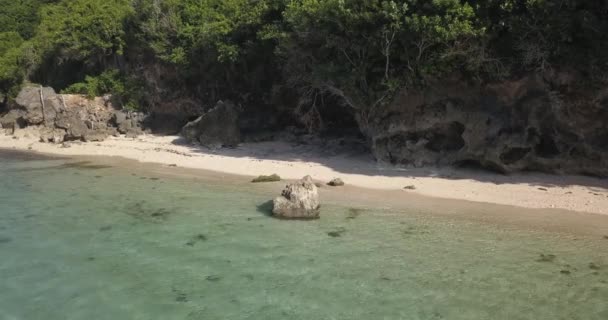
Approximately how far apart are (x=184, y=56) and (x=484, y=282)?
69.2 feet

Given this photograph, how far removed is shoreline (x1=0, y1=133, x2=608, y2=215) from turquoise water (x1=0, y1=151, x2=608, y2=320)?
250 cm

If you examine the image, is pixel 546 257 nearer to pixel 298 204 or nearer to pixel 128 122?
pixel 298 204

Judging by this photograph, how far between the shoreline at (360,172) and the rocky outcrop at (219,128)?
60 cm

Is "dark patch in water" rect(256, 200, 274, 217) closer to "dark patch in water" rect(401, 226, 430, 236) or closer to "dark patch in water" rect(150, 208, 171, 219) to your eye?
"dark patch in water" rect(150, 208, 171, 219)

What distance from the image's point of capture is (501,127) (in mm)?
16312

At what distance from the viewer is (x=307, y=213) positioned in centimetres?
1280

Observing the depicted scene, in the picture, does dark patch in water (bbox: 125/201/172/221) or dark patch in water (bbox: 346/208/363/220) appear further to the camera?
dark patch in water (bbox: 125/201/172/221)

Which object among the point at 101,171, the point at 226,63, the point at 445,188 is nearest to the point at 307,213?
the point at 445,188

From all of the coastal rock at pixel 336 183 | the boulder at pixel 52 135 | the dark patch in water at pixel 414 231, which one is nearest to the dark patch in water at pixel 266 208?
the coastal rock at pixel 336 183

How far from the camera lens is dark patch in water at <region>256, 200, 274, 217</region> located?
13.2 meters

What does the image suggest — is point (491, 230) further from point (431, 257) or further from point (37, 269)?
point (37, 269)

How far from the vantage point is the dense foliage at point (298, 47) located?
→ 1510 cm

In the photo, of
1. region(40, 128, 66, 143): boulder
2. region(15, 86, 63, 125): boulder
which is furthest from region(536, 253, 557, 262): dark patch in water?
region(15, 86, 63, 125): boulder

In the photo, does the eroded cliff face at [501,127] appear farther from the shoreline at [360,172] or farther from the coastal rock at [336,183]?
the coastal rock at [336,183]
